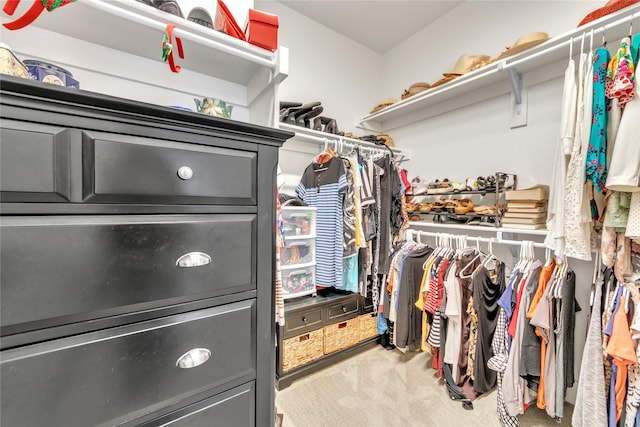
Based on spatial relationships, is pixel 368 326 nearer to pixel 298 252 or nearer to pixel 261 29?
pixel 298 252

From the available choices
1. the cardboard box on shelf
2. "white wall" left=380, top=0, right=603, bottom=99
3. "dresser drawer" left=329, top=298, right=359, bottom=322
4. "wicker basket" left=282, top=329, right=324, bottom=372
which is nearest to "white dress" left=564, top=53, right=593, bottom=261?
the cardboard box on shelf

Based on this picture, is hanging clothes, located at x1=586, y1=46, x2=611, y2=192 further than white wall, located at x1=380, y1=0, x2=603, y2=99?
No

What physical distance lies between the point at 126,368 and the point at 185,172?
464 mm

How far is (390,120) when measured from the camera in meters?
2.64

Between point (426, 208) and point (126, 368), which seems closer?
point (126, 368)

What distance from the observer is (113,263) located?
0.56m

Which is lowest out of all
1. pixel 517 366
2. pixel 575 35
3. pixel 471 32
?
pixel 517 366

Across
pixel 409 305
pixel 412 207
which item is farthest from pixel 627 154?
pixel 409 305

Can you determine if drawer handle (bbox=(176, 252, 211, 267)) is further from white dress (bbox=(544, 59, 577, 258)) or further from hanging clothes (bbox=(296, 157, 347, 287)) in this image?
white dress (bbox=(544, 59, 577, 258))

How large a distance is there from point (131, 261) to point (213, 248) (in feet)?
0.57

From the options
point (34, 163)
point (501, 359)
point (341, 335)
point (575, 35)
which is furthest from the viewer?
point (341, 335)

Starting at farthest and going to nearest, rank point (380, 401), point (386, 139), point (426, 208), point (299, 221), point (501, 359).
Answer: point (386, 139) → point (426, 208) → point (299, 221) → point (380, 401) → point (501, 359)

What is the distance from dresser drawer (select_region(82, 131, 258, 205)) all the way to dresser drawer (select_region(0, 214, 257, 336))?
0.05 metres

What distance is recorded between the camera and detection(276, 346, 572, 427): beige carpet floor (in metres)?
1.41
